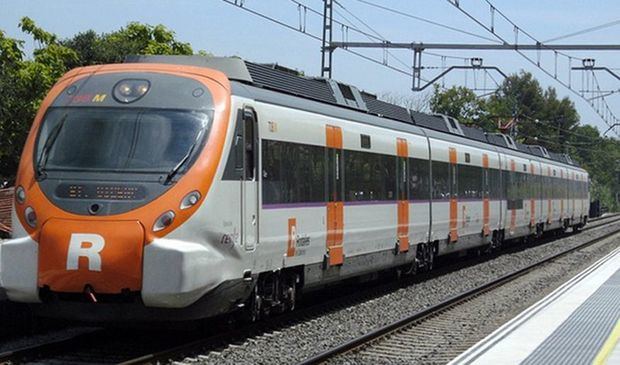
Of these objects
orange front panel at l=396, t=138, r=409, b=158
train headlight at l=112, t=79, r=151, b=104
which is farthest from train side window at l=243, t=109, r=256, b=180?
orange front panel at l=396, t=138, r=409, b=158

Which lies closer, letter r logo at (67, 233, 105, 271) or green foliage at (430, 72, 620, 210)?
letter r logo at (67, 233, 105, 271)

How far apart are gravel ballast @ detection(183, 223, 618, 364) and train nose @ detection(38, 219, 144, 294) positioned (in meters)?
1.23

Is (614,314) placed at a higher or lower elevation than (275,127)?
lower

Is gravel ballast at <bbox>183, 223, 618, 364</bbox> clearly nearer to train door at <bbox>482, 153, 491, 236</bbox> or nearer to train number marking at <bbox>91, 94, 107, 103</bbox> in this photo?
train door at <bbox>482, 153, 491, 236</bbox>

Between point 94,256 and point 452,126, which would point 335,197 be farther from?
point 452,126

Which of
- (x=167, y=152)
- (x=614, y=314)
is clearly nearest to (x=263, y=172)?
(x=167, y=152)

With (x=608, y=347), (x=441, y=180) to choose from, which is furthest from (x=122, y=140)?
(x=441, y=180)

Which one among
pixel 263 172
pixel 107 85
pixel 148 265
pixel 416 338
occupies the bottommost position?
pixel 416 338

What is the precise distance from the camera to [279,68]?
46.9 ft

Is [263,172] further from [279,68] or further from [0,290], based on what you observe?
[0,290]

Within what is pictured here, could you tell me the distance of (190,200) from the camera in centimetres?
1012

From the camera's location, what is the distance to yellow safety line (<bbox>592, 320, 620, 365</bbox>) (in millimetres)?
10148

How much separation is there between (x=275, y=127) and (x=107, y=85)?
2155mm

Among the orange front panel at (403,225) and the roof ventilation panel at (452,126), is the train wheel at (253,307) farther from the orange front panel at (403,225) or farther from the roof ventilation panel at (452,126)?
the roof ventilation panel at (452,126)
